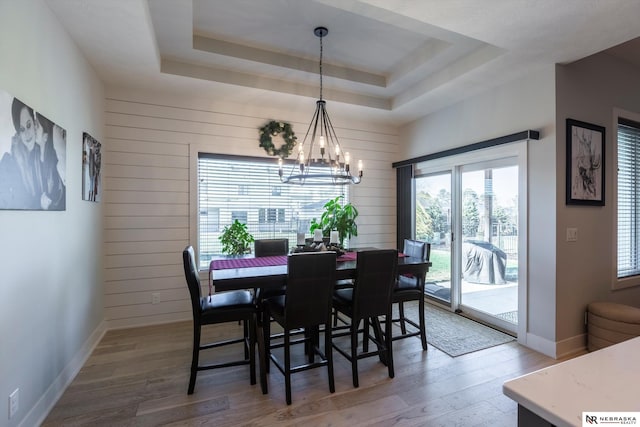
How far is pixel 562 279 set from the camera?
117 inches

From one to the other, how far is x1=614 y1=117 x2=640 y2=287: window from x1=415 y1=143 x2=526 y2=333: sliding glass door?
122 centimetres

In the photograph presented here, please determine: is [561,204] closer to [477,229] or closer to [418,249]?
[477,229]

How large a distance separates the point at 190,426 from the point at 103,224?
2.46 meters

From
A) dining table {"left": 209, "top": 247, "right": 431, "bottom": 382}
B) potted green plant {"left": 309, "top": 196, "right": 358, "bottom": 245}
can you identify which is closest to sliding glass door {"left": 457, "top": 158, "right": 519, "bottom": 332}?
dining table {"left": 209, "top": 247, "right": 431, "bottom": 382}

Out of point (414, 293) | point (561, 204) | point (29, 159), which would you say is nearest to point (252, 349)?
point (414, 293)

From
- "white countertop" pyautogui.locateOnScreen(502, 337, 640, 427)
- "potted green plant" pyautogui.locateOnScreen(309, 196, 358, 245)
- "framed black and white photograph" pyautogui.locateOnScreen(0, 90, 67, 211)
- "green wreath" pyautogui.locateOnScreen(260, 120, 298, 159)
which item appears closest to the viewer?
"white countertop" pyautogui.locateOnScreen(502, 337, 640, 427)

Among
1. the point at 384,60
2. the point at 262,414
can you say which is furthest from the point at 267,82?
the point at 262,414

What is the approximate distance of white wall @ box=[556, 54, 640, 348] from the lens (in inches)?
116

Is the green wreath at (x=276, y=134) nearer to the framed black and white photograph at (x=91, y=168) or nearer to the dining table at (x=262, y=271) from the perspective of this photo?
the dining table at (x=262, y=271)

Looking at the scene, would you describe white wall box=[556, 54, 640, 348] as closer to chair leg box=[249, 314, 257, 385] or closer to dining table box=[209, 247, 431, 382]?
dining table box=[209, 247, 431, 382]

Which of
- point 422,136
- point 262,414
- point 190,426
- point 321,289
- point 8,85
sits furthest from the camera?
point 422,136

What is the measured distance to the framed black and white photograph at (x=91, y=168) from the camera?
2805 mm

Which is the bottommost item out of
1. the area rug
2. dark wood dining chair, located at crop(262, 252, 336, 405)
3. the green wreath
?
the area rug

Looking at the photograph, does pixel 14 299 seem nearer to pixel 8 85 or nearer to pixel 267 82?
pixel 8 85
